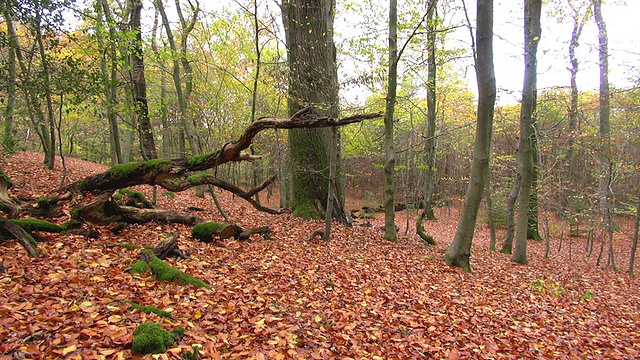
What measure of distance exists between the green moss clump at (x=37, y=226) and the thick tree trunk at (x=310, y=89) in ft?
16.5

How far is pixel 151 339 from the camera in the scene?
2961mm

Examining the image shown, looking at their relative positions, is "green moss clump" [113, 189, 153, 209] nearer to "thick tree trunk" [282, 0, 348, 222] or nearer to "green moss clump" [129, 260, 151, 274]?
"green moss clump" [129, 260, 151, 274]

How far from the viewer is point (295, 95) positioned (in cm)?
877

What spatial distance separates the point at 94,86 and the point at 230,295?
4648mm

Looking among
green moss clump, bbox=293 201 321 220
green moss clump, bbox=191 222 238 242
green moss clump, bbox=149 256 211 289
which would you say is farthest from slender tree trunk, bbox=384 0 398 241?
green moss clump, bbox=149 256 211 289

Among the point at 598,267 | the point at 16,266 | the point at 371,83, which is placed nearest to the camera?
the point at 16,266

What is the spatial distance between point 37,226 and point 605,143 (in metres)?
16.3

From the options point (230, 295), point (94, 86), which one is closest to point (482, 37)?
point (230, 295)

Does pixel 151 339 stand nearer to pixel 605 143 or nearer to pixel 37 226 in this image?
pixel 37 226

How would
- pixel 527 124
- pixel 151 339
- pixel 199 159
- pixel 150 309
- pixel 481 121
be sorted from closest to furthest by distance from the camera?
pixel 151 339, pixel 150 309, pixel 199 159, pixel 481 121, pixel 527 124

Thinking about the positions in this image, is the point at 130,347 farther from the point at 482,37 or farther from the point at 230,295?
the point at 482,37

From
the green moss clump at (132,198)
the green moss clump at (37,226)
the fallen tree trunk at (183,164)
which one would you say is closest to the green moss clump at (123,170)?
the fallen tree trunk at (183,164)

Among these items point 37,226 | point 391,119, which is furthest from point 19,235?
point 391,119

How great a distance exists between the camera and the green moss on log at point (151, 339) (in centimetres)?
289
